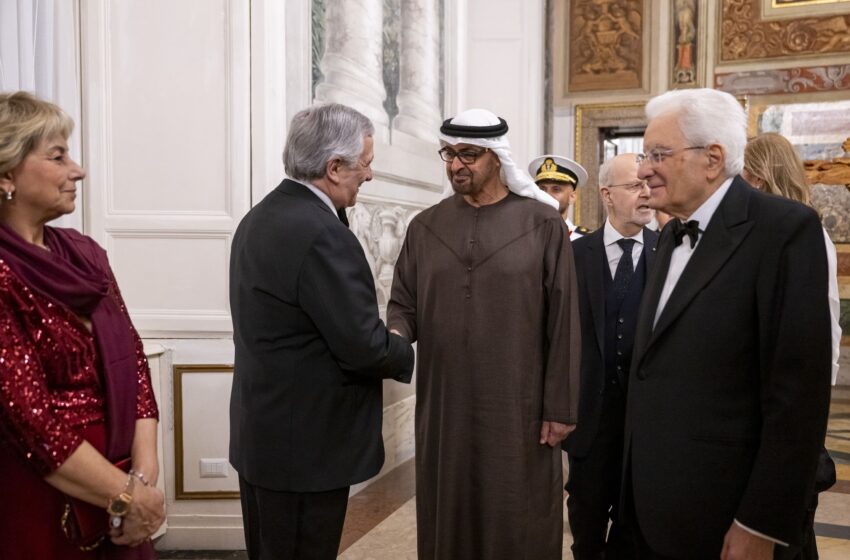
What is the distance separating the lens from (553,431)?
8.34 feet

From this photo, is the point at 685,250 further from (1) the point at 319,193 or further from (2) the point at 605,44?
(2) the point at 605,44

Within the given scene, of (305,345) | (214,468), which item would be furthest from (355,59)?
(305,345)

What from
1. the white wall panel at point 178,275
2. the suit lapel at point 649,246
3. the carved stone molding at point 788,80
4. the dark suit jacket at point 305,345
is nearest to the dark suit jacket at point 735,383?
the dark suit jacket at point 305,345

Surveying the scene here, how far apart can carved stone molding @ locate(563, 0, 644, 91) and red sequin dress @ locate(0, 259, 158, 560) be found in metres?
7.31

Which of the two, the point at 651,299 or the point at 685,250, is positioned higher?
the point at 685,250

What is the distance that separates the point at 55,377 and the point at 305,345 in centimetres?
63

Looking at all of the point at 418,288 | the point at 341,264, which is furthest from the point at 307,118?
the point at 418,288

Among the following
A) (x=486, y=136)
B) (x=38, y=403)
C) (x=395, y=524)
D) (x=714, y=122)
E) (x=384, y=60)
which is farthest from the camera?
(x=384, y=60)

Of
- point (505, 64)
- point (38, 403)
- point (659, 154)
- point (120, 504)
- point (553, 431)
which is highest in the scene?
point (505, 64)

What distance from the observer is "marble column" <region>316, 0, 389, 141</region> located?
395cm

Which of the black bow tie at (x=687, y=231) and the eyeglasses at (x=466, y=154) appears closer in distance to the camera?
the black bow tie at (x=687, y=231)

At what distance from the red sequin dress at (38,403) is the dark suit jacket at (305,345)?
0.47m

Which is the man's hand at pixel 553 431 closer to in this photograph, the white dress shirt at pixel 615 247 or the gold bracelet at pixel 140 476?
the white dress shirt at pixel 615 247

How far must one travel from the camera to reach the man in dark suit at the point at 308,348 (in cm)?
192
